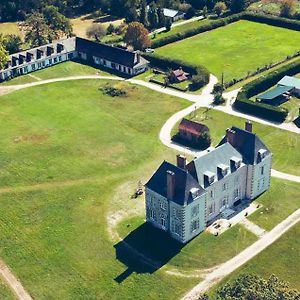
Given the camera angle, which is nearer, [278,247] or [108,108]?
[278,247]

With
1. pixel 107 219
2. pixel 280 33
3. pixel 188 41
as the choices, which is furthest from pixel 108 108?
pixel 280 33

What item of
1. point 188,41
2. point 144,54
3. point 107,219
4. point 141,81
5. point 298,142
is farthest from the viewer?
point 188,41

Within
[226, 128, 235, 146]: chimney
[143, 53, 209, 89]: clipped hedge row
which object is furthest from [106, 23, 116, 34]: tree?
[226, 128, 235, 146]: chimney

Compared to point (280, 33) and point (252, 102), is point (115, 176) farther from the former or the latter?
point (280, 33)

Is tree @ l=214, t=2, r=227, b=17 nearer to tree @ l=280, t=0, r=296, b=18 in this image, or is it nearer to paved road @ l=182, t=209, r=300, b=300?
tree @ l=280, t=0, r=296, b=18

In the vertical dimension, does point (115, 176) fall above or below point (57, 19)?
below

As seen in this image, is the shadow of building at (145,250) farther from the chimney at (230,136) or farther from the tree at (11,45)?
the tree at (11,45)

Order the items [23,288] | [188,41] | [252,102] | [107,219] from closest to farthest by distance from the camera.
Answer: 1. [23,288]
2. [107,219]
3. [252,102]
4. [188,41]
